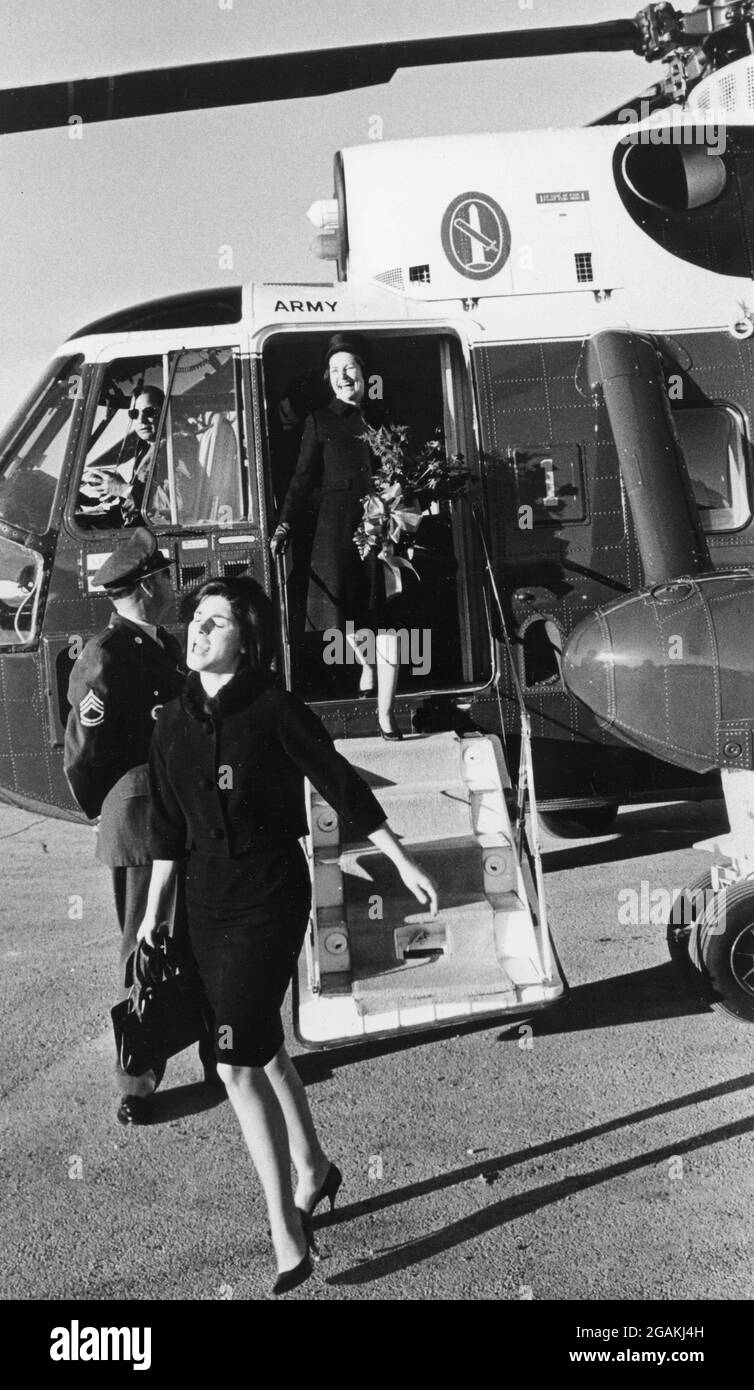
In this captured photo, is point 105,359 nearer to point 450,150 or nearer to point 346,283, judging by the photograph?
point 346,283

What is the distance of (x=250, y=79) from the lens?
570 cm

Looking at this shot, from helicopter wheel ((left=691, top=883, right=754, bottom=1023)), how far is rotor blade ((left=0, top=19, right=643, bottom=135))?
4.35 metres

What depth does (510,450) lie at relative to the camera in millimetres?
6203

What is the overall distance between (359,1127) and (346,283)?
4.46 meters

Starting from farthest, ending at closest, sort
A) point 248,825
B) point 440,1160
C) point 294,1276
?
1. point 440,1160
2. point 248,825
3. point 294,1276

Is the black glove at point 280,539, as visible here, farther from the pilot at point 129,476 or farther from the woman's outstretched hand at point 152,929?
the woman's outstretched hand at point 152,929

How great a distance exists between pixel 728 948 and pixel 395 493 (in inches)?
104

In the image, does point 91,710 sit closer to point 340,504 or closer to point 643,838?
point 340,504

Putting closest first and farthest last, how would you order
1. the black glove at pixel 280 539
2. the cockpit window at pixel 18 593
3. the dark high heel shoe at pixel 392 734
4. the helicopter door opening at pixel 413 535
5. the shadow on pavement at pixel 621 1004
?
the shadow on pavement at pixel 621 1004 → the dark high heel shoe at pixel 392 734 → the black glove at pixel 280 539 → the cockpit window at pixel 18 593 → the helicopter door opening at pixel 413 535

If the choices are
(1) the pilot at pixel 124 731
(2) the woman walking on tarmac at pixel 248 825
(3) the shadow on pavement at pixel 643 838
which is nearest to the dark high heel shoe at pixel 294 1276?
(2) the woman walking on tarmac at pixel 248 825

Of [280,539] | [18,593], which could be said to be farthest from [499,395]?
[18,593]

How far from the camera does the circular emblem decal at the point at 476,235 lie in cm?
627

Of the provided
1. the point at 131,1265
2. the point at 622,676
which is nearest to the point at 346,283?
the point at 622,676

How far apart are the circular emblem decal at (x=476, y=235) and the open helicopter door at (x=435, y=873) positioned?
41 cm
